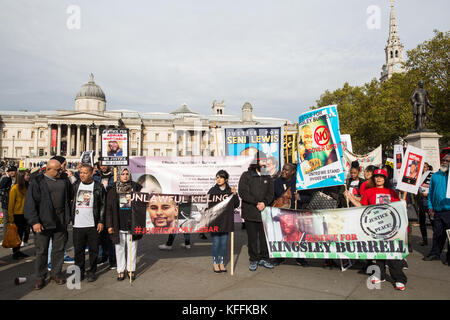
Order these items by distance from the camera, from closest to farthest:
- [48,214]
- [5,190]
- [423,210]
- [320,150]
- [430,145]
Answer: [48,214], [320,150], [423,210], [5,190], [430,145]

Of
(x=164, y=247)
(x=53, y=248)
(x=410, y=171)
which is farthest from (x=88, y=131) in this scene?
(x=410, y=171)

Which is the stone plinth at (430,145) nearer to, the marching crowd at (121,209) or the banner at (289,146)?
the banner at (289,146)

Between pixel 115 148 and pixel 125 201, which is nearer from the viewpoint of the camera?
pixel 125 201

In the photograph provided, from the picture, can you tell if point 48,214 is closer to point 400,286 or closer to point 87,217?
point 87,217

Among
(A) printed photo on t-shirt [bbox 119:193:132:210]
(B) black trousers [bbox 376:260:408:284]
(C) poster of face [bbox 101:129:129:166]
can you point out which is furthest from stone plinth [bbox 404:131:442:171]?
(A) printed photo on t-shirt [bbox 119:193:132:210]

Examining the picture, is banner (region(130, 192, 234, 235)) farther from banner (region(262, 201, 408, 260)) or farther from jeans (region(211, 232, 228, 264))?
banner (region(262, 201, 408, 260))

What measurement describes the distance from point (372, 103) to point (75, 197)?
38487 millimetres

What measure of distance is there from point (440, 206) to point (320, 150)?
8.78 ft

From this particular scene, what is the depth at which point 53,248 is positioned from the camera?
507 centimetres

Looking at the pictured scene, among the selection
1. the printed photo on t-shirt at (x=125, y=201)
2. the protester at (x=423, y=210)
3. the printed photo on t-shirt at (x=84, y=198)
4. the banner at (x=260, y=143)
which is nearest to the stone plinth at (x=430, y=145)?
the protester at (x=423, y=210)

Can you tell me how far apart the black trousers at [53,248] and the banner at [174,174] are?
6.79 feet

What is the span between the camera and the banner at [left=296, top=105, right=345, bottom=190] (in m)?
5.54

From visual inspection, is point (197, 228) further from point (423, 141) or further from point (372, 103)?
point (372, 103)

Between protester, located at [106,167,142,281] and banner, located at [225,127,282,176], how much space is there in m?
3.56
